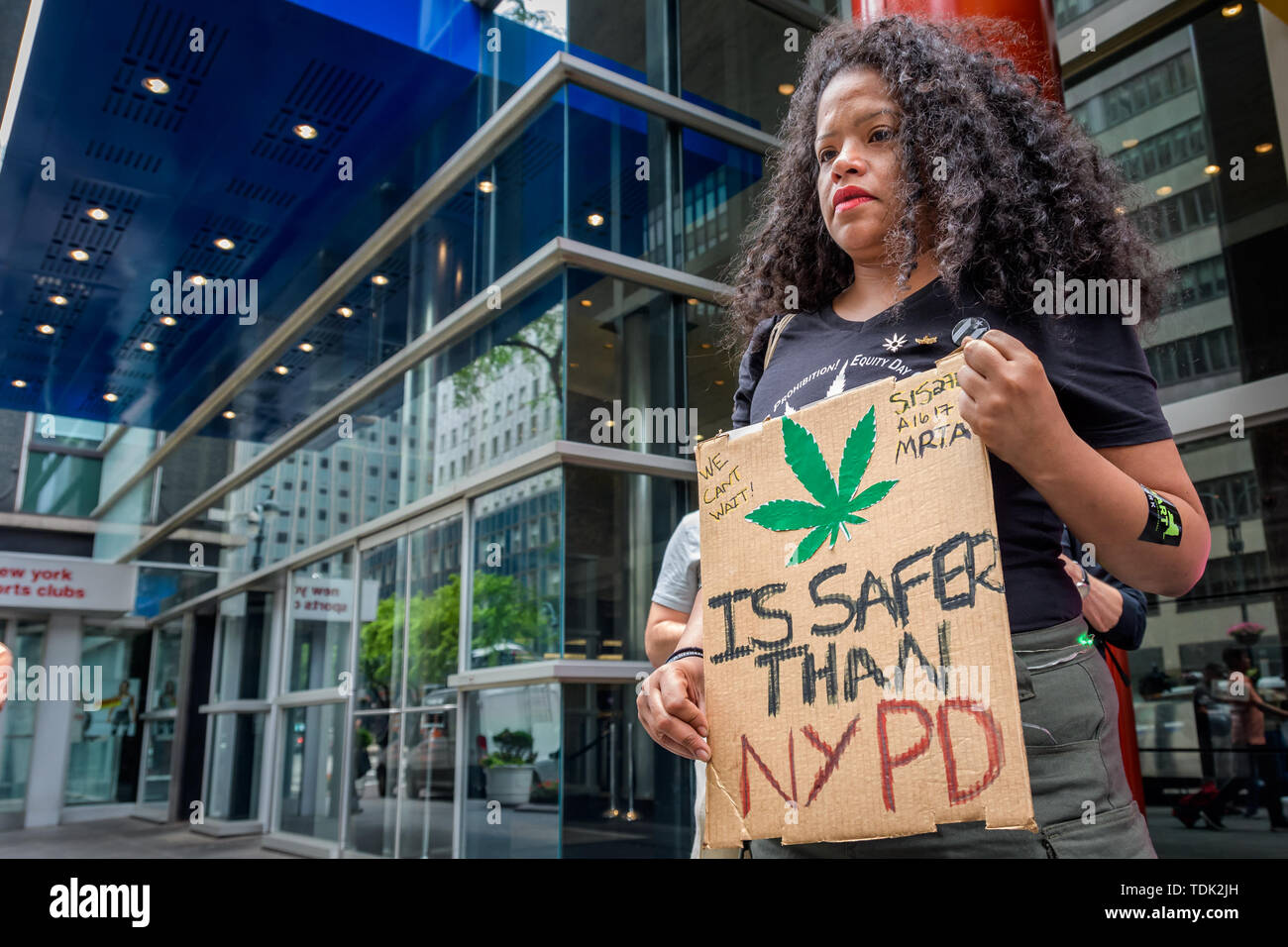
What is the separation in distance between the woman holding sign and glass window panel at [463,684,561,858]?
216 inches

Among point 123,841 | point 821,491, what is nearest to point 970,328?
point 821,491

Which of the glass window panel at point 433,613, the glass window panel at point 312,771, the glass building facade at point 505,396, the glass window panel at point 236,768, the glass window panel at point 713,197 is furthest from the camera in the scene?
the glass window panel at point 236,768

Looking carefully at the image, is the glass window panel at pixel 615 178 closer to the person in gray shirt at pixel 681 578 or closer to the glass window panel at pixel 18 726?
the person in gray shirt at pixel 681 578

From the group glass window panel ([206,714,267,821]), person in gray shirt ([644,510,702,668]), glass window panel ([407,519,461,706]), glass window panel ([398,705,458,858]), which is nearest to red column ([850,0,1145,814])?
person in gray shirt ([644,510,702,668])

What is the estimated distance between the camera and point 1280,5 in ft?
13.4

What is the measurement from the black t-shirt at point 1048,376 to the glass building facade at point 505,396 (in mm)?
4282

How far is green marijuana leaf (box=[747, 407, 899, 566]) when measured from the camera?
3.04 feet

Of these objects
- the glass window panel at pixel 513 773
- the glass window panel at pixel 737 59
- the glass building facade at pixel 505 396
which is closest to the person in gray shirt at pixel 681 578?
the glass building facade at pixel 505 396

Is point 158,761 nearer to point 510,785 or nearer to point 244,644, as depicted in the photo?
point 244,644

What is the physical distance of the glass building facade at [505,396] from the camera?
5277 mm

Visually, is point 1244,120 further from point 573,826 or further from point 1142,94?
point 573,826
